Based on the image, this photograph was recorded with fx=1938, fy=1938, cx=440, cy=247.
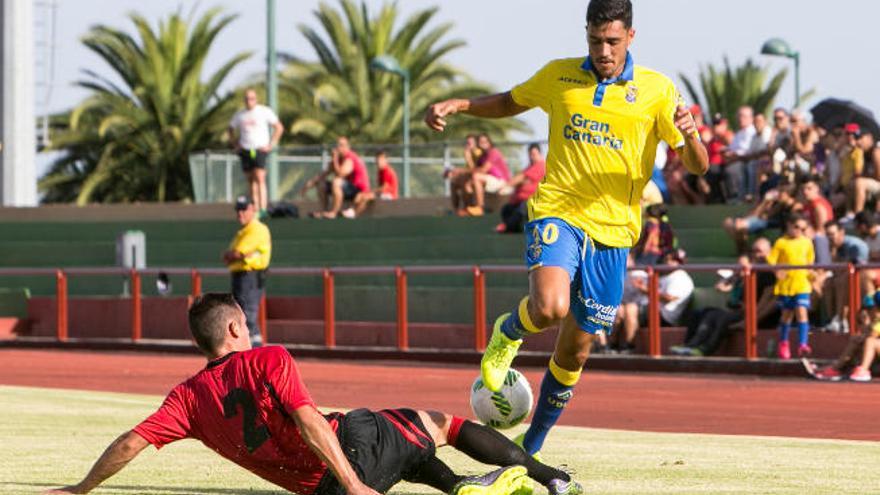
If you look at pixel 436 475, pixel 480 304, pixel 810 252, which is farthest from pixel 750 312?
pixel 436 475

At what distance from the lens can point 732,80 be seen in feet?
157

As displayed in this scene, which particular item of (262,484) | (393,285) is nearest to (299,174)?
(393,285)

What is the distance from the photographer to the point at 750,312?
Result: 21.7 m

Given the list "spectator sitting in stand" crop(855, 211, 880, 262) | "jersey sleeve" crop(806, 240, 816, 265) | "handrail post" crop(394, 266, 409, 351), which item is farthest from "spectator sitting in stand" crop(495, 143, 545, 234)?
"jersey sleeve" crop(806, 240, 816, 265)

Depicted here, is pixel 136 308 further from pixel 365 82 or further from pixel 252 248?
pixel 365 82

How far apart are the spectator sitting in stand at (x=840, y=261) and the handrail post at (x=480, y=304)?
14.8 feet

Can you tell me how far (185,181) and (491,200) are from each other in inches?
719

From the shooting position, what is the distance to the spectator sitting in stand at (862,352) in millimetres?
19625

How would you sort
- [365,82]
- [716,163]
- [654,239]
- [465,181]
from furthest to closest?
[365,82] → [465,181] → [716,163] → [654,239]

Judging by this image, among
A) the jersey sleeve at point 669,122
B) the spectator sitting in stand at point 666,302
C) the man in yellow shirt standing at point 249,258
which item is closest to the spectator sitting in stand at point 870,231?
the spectator sitting in stand at point 666,302

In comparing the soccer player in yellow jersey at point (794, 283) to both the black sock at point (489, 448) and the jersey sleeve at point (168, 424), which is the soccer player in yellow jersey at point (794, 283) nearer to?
→ the black sock at point (489, 448)

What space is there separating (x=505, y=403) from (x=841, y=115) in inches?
650

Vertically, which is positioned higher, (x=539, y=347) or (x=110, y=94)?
(x=110, y=94)

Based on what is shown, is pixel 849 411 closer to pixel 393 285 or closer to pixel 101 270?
pixel 393 285
